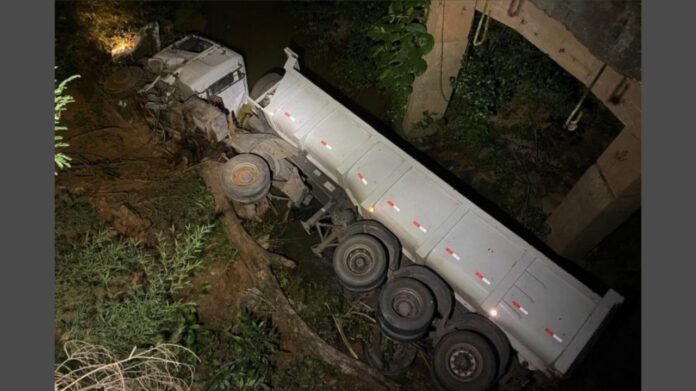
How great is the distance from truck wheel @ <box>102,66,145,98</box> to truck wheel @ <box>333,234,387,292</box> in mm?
5771

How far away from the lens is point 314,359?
293 inches

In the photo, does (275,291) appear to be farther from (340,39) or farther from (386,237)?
(340,39)

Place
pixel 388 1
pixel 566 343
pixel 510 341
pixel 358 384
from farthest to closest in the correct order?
pixel 388 1, pixel 358 384, pixel 510 341, pixel 566 343

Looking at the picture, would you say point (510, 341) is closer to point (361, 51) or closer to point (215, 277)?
point (215, 277)

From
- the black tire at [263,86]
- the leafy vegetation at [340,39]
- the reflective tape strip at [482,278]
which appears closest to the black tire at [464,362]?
the reflective tape strip at [482,278]

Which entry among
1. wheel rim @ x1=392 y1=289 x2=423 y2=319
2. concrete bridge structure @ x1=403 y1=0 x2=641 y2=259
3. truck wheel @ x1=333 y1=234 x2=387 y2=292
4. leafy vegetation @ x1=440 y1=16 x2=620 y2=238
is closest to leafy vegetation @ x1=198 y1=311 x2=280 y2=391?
truck wheel @ x1=333 y1=234 x2=387 y2=292

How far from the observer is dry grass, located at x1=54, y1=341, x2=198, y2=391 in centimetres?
418

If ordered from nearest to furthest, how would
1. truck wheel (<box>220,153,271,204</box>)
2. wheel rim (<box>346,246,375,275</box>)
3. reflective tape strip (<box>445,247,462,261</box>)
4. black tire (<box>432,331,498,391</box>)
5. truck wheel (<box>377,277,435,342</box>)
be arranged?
1. black tire (<box>432,331,498,391</box>)
2. reflective tape strip (<box>445,247,462,261</box>)
3. truck wheel (<box>377,277,435,342</box>)
4. wheel rim (<box>346,246,375,275</box>)
5. truck wheel (<box>220,153,271,204</box>)

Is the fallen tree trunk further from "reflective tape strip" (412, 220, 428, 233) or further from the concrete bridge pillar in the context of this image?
the concrete bridge pillar

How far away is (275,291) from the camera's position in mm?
7812

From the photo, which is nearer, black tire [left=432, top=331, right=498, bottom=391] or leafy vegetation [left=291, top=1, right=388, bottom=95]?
black tire [left=432, top=331, right=498, bottom=391]

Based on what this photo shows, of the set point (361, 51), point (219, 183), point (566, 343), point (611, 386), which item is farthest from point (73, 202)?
point (611, 386)

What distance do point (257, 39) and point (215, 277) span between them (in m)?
7.22

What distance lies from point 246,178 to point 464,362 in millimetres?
4853
